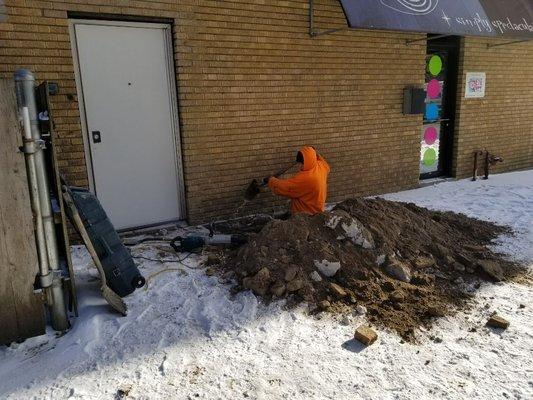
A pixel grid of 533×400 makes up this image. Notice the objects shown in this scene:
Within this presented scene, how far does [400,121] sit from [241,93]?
3326 millimetres

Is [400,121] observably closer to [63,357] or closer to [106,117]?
→ [106,117]

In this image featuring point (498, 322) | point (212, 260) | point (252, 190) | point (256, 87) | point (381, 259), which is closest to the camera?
point (498, 322)

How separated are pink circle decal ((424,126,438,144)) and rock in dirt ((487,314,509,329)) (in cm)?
597

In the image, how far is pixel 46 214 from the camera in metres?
3.22

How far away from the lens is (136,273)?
416cm

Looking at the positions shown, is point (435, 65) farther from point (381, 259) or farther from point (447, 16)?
point (381, 259)

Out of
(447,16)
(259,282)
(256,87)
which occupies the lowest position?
(259,282)

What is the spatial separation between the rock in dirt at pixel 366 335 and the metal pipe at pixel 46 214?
7.54 ft

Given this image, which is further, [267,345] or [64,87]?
[64,87]

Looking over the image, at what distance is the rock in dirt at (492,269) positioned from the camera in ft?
14.4

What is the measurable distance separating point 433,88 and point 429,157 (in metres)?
1.40

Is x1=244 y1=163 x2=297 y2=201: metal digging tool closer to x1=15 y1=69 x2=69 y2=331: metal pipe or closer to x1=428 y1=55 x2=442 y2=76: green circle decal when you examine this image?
x1=15 y1=69 x2=69 y2=331: metal pipe

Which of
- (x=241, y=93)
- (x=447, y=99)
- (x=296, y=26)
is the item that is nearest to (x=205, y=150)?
(x=241, y=93)

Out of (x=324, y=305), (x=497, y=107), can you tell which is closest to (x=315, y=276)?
(x=324, y=305)
